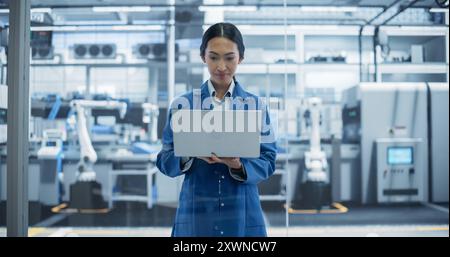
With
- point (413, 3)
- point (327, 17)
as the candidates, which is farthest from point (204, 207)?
point (327, 17)

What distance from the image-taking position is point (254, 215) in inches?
55.2

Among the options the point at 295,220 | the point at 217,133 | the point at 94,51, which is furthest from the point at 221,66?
the point at 94,51

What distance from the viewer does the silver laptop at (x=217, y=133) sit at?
1.22 m

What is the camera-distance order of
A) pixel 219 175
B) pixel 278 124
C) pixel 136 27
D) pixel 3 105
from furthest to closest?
pixel 136 27, pixel 278 124, pixel 3 105, pixel 219 175

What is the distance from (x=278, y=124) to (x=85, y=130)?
228cm

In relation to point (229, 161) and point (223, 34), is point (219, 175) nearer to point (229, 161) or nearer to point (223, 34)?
point (229, 161)

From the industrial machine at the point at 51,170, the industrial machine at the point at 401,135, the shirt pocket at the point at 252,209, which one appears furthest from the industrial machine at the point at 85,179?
the industrial machine at the point at 401,135

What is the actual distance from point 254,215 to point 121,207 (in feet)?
11.6

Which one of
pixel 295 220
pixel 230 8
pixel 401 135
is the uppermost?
pixel 230 8

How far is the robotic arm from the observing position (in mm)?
4105

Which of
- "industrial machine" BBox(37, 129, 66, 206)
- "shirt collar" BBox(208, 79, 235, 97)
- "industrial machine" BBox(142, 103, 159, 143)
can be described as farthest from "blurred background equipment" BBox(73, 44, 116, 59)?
"shirt collar" BBox(208, 79, 235, 97)

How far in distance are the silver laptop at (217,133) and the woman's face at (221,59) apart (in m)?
0.22

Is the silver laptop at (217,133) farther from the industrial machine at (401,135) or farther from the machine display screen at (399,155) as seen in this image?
the machine display screen at (399,155)

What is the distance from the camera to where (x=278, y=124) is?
3.70 meters
